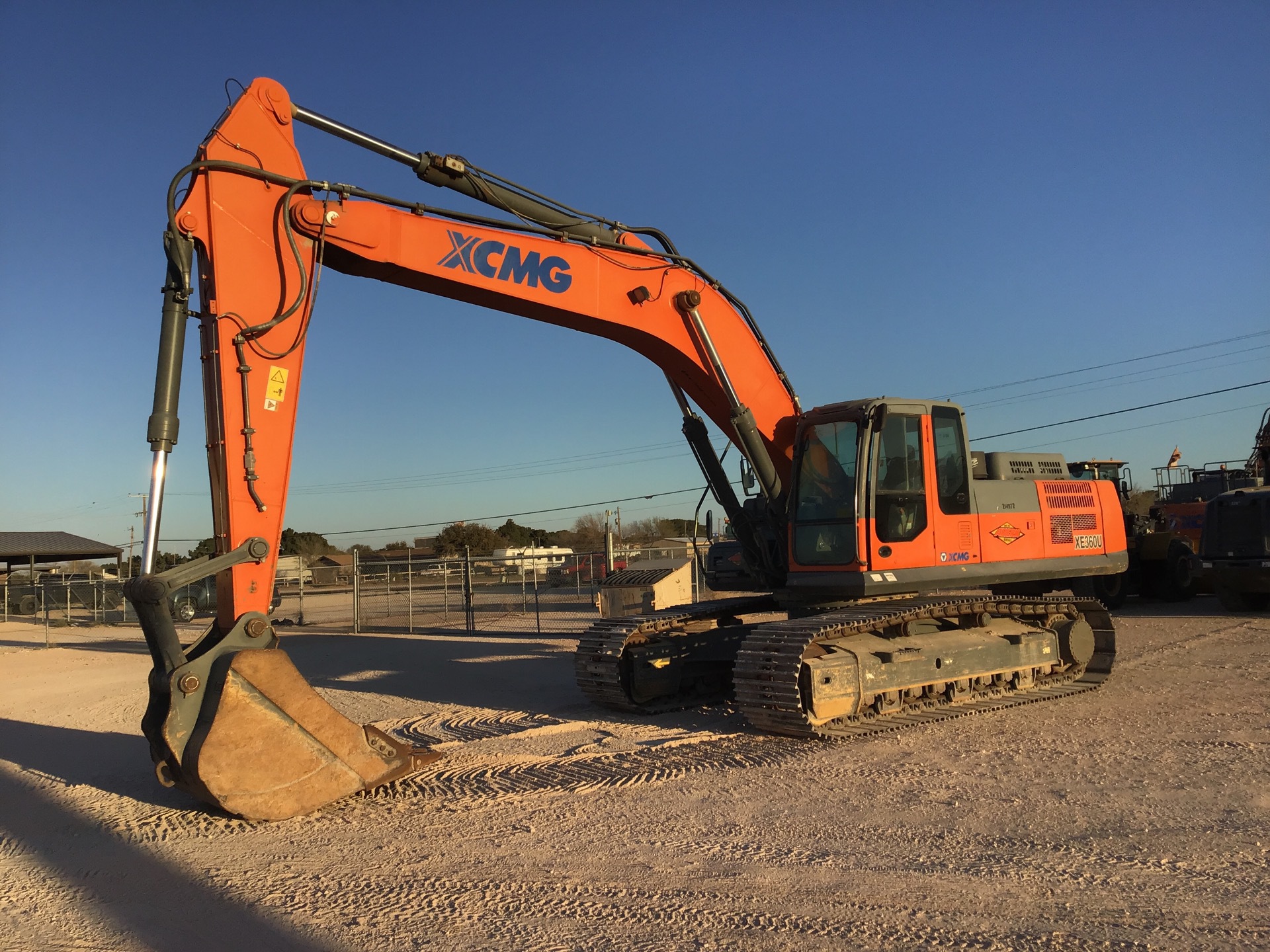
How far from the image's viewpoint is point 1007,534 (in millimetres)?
8914

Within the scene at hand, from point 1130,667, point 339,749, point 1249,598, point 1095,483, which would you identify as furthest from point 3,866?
point 1249,598

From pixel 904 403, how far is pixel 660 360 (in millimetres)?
2256

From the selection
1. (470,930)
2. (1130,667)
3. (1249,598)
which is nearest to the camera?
(470,930)

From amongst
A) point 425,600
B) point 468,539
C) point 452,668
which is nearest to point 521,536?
point 468,539

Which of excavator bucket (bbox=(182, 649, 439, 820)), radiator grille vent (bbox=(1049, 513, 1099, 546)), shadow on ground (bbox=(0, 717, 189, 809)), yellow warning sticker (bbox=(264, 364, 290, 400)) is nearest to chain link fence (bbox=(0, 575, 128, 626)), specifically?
shadow on ground (bbox=(0, 717, 189, 809))

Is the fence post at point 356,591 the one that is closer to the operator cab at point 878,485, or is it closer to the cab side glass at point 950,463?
the operator cab at point 878,485

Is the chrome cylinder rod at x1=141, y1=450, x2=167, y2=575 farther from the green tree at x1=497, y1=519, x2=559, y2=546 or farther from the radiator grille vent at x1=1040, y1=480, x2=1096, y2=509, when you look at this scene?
the green tree at x1=497, y1=519, x2=559, y2=546

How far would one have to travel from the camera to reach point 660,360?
8.66m

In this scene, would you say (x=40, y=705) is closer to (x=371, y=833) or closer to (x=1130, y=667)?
(x=371, y=833)

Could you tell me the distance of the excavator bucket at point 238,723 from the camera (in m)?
5.22

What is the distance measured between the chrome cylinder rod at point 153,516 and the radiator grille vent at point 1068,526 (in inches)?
316

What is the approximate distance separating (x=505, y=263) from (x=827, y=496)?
3.48 meters

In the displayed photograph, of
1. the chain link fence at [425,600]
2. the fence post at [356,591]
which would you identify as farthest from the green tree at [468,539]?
the fence post at [356,591]

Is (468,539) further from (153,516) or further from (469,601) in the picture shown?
(153,516)
